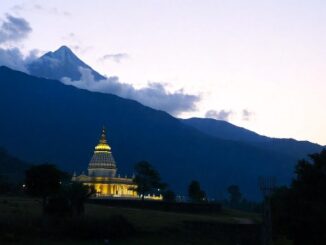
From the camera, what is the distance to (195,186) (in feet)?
314

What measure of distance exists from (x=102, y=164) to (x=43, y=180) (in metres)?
63.2

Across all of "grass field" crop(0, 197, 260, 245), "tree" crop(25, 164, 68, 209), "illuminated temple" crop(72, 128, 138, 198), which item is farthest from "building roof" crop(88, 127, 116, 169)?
"tree" crop(25, 164, 68, 209)

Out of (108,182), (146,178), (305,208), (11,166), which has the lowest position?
(305,208)

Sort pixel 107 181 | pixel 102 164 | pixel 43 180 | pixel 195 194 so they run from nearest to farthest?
pixel 43 180, pixel 195 194, pixel 107 181, pixel 102 164

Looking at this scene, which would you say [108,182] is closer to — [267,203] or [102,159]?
[102,159]

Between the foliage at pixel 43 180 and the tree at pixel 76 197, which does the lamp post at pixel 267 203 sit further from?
the foliage at pixel 43 180

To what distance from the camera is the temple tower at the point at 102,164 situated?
11312 centimetres

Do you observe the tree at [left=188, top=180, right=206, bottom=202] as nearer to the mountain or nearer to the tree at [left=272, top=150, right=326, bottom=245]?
the tree at [left=272, top=150, right=326, bottom=245]

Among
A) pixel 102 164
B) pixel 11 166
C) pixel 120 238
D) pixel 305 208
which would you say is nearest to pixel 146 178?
pixel 102 164

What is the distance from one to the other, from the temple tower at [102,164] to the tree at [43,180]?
2297 inches

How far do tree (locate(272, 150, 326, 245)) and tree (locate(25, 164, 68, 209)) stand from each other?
19.6 meters

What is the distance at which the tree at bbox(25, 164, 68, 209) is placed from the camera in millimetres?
52719

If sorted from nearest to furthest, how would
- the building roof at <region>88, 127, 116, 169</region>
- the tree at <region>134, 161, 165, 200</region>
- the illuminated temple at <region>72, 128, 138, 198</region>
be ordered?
the tree at <region>134, 161, 165, 200</region> < the illuminated temple at <region>72, 128, 138, 198</region> < the building roof at <region>88, 127, 116, 169</region>

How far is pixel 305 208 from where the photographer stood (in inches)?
1752
